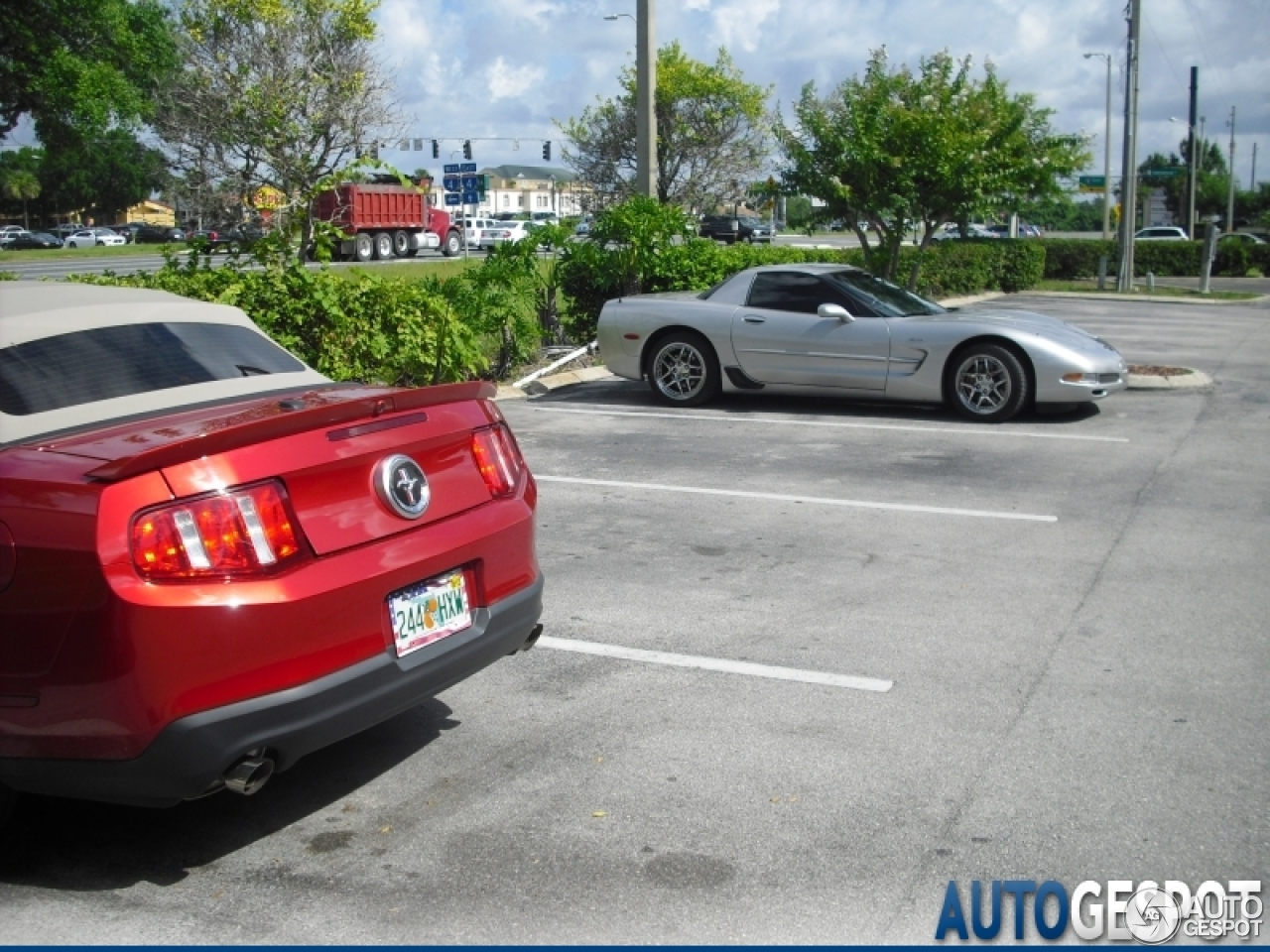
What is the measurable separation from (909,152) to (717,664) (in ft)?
58.6

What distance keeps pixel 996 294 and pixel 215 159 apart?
2154 cm

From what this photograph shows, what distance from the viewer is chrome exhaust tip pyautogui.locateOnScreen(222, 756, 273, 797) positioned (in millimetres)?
3766

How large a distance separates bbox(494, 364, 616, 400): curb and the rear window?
7708mm

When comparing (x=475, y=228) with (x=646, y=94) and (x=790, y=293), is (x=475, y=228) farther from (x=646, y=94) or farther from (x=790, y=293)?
(x=790, y=293)

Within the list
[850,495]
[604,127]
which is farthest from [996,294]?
[850,495]

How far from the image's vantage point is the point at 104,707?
12.0 ft

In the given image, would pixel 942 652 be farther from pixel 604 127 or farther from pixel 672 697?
pixel 604 127

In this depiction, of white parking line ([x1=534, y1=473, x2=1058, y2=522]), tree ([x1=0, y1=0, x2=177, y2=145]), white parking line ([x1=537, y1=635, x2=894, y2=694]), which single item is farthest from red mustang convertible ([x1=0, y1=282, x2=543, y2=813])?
tree ([x1=0, y1=0, x2=177, y2=145])

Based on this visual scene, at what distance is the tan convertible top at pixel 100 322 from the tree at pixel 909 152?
1748 cm

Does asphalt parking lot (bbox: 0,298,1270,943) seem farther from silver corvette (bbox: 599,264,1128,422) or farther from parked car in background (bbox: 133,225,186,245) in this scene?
parked car in background (bbox: 133,225,186,245)

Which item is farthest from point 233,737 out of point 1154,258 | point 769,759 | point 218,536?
point 1154,258

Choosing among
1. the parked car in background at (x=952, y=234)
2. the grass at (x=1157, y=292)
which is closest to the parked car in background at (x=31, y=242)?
the parked car in background at (x=952, y=234)

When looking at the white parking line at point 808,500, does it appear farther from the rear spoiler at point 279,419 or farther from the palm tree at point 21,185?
the palm tree at point 21,185

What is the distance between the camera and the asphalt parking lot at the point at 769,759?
149 inches
